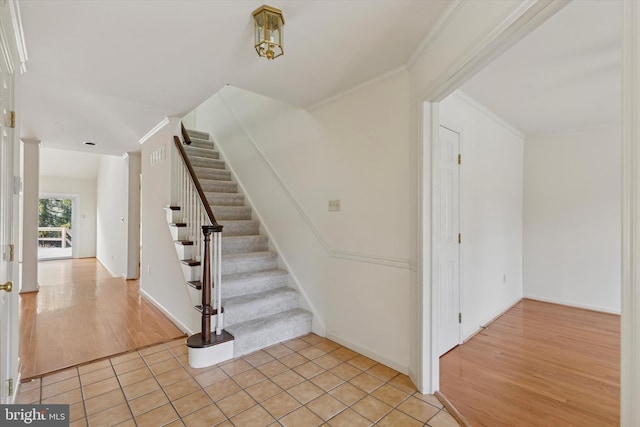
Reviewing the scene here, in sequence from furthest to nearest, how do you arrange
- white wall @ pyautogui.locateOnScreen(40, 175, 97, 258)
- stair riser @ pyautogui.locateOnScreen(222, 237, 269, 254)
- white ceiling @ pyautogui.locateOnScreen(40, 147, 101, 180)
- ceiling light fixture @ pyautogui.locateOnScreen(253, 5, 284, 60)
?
1. white wall @ pyautogui.locateOnScreen(40, 175, 97, 258)
2. white ceiling @ pyautogui.locateOnScreen(40, 147, 101, 180)
3. stair riser @ pyautogui.locateOnScreen(222, 237, 269, 254)
4. ceiling light fixture @ pyautogui.locateOnScreen(253, 5, 284, 60)

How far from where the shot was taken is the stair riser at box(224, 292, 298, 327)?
2957 millimetres


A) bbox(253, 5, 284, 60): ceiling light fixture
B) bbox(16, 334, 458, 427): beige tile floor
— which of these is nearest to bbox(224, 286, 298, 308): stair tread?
bbox(16, 334, 458, 427): beige tile floor

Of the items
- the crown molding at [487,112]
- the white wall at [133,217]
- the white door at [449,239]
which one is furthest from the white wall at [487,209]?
the white wall at [133,217]

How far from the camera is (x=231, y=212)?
4152mm

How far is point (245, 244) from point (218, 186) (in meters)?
1.17

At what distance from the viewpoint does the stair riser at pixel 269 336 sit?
2.75m

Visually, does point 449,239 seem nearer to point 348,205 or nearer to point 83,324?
point 348,205

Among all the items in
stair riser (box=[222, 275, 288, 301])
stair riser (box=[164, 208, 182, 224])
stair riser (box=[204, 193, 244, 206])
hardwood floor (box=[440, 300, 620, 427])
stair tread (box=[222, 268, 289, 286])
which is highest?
A: stair riser (box=[204, 193, 244, 206])

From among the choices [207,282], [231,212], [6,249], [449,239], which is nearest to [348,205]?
[449,239]

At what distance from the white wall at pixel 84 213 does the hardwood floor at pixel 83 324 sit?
4.51 meters

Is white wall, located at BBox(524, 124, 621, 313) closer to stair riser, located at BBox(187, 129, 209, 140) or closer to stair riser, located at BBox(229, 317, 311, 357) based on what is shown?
stair riser, located at BBox(229, 317, 311, 357)

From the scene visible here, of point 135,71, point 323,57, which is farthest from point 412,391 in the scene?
point 135,71

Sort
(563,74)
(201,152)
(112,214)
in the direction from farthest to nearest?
1. (112,214)
2. (201,152)
3. (563,74)

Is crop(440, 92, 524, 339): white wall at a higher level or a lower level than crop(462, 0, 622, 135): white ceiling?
lower
